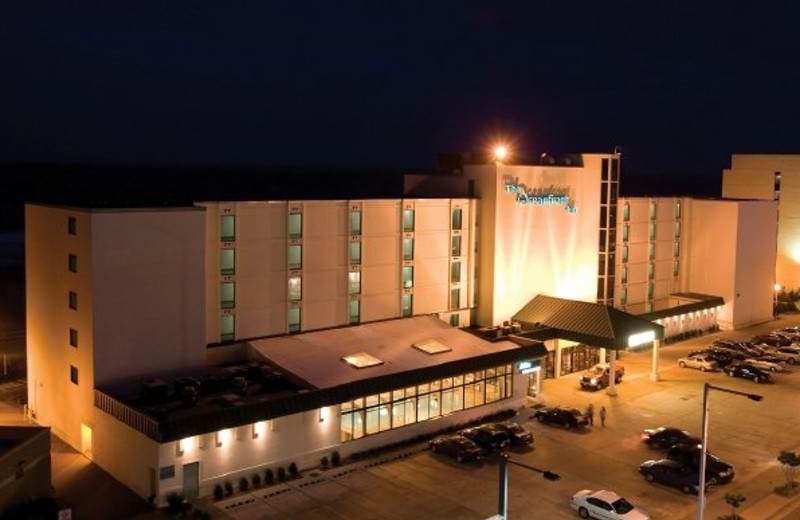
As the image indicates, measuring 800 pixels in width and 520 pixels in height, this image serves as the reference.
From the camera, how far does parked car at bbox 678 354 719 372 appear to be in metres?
61.2

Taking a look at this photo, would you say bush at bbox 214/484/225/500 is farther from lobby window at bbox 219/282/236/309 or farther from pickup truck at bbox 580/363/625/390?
pickup truck at bbox 580/363/625/390

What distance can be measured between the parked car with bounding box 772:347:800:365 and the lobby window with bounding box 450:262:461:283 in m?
27.4

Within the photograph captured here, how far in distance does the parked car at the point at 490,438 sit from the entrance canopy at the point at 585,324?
12.7 m

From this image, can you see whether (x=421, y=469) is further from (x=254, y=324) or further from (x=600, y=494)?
(x=254, y=324)

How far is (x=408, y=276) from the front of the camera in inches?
2184

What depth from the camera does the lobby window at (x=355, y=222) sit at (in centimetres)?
5200

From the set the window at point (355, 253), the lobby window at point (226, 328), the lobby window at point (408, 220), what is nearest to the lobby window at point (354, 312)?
the window at point (355, 253)

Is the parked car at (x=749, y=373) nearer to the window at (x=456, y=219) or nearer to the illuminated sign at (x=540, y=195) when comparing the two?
the illuminated sign at (x=540, y=195)

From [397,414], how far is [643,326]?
2152cm

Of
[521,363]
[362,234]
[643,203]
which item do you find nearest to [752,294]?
[643,203]

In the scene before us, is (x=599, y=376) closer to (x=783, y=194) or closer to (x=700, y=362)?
(x=700, y=362)

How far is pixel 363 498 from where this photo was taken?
37.2 m

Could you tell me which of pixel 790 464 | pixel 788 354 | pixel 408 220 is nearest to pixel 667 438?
pixel 790 464

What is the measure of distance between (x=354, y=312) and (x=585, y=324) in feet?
54.7
